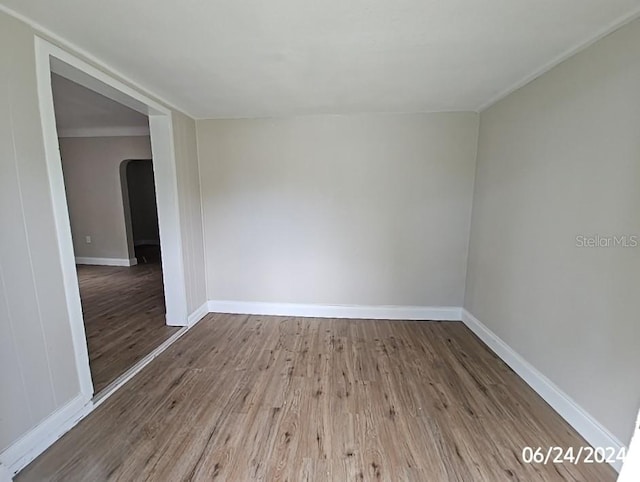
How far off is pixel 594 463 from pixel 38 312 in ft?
10.1

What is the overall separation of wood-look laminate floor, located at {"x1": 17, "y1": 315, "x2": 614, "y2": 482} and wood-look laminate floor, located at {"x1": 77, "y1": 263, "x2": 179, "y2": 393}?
0.25 m

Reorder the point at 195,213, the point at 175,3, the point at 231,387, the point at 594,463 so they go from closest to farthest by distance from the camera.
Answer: the point at 175,3
the point at 594,463
the point at 231,387
the point at 195,213

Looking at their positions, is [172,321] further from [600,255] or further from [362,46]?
[600,255]

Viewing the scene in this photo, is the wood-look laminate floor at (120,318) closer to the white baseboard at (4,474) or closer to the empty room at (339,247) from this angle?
the empty room at (339,247)

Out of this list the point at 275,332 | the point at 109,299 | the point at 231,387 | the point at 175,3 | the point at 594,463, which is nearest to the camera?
the point at 175,3

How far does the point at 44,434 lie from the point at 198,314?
1.76 metres

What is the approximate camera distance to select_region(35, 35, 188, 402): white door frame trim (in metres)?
1.64

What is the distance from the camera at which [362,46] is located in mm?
1731

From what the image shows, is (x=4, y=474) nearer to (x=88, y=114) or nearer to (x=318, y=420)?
(x=318, y=420)

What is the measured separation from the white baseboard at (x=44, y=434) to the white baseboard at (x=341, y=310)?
68.7 inches

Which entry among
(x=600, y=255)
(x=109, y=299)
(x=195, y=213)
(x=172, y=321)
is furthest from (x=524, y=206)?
(x=109, y=299)

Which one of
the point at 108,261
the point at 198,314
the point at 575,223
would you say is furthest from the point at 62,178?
the point at 108,261

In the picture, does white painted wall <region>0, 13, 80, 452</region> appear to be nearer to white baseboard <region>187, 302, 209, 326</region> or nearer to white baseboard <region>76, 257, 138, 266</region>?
white baseboard <region>187, 302, 209, 326</region>

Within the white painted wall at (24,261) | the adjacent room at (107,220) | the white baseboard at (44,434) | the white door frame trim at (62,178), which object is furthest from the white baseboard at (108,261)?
the white painted wall at (24,261)
